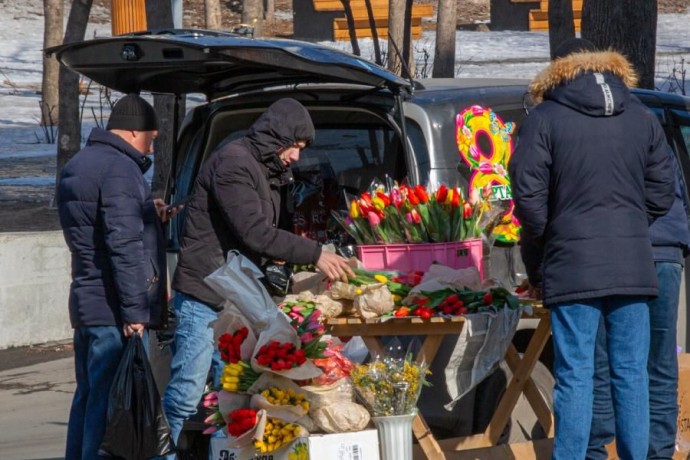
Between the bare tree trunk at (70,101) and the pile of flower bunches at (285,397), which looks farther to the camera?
the bare tree trunk at (70,101)

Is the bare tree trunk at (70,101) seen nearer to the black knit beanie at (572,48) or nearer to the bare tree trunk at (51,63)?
the bare tree trunk at (51,63)

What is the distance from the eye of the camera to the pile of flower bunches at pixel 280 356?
4.97 meters

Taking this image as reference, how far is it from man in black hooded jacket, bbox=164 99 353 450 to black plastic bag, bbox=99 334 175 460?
9.0 inches

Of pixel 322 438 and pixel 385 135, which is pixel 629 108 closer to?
pixel 385 135

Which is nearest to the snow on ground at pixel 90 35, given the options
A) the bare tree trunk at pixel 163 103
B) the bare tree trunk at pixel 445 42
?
the bare tree trunk at pixel 445 42

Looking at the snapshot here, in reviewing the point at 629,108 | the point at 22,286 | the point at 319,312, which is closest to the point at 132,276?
the point at 319,312

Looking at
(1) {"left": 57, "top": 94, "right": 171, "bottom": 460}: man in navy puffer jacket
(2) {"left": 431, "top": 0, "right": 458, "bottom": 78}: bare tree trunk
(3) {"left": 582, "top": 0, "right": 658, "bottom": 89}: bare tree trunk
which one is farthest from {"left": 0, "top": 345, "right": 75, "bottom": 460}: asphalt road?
(2) {"left": 431, "top": 0, "right": 458, "bottom": 78}: bare tree trunk

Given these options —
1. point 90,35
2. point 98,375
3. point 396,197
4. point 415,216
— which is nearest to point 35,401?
point 98,375

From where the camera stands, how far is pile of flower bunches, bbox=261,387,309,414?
5.00 metres

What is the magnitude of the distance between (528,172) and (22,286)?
663 centimetres

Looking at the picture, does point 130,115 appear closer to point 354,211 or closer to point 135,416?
point 354,211

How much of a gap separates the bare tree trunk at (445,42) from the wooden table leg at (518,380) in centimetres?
1606

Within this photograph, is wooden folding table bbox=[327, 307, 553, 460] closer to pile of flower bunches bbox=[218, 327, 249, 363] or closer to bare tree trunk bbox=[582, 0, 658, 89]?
pile of flower bunches bbox=[218, 327, 249, 363]

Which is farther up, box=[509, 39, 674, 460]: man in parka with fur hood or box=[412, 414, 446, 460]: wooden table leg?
box=[509, 39, 674, 460]: man in parka with fur hood
